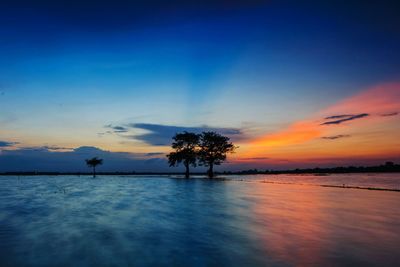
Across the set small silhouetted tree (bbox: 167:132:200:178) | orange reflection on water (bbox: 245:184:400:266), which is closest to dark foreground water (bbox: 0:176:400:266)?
orange reflection on water (bbox: 245:184:400:266)

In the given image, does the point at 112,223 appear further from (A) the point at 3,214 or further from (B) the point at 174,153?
(B) the point at 174,153

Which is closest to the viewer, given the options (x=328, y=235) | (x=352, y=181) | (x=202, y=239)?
(x=202, y=239)

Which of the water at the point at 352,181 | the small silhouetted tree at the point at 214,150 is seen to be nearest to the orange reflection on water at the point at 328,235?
the water at the point at 352,181

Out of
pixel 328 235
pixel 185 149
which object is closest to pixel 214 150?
pixel 185 149

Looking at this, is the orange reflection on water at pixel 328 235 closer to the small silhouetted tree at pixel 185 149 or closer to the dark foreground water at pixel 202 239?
the dark foreground water at pixel 202 239

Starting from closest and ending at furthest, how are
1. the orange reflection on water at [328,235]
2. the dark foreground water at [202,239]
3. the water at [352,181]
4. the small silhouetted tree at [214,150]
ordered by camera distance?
the dark foreground water at [202,239] → the orange reflection on water at [328,235] → the water at [352,181] → the small silhouetted tree at [214,150]

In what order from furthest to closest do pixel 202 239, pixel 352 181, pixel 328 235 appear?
pixel 352 181
pixel 328 235
pixel 202 239

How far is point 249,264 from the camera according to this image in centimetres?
1024

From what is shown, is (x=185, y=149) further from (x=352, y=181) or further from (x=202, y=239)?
(x=202, y=239)

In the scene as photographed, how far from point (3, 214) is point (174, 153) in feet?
255

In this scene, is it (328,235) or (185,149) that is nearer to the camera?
(328,235)

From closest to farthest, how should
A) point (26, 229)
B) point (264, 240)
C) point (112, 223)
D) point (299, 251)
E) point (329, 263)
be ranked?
point (329, 263), point (299, 251), point (264, 240), point (26, 229), point (112, 223)

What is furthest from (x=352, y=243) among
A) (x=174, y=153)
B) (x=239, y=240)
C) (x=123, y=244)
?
(x=174, y=153)

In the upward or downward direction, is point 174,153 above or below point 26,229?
above
